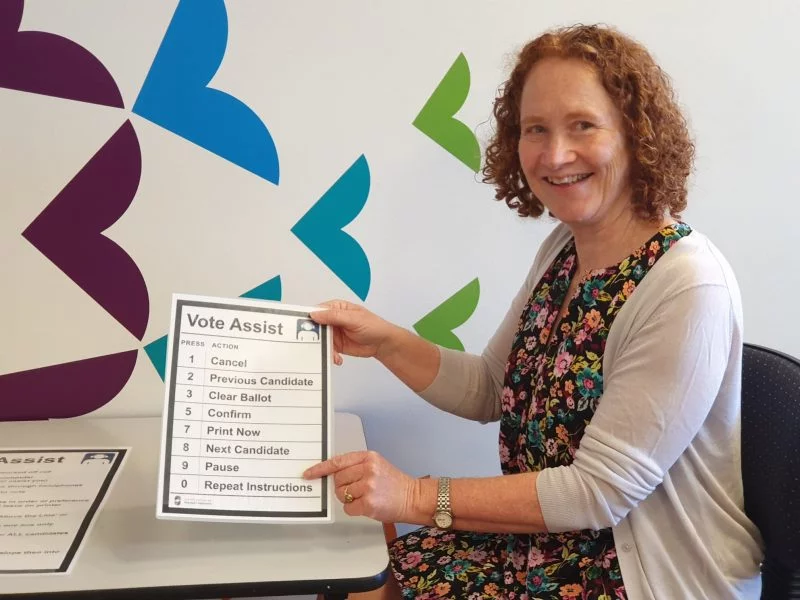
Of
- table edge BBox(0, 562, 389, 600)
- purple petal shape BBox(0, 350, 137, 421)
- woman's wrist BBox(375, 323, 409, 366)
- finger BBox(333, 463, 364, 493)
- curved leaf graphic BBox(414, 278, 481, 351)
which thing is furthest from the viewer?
curved leaf graphic BBox(414, 278, 481, 351)

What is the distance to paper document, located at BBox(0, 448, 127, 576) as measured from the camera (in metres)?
1.07

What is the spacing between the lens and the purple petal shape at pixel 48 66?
142 cm

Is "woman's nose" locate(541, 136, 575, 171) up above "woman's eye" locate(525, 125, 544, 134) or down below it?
below

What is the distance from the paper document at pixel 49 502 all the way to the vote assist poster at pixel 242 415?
217mm

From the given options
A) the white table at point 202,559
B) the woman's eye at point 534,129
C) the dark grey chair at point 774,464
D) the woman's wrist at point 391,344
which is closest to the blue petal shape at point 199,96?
the woman's wrist at point 391,344

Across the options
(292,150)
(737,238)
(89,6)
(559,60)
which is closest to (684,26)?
(737,238)

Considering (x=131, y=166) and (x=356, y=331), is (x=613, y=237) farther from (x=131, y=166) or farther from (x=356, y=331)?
(x=131, y=166)

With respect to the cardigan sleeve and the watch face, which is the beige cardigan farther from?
the watch face

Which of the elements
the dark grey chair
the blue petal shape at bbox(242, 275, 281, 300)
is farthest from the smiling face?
the blue petal shape at bbox(242, 275, 281, 300)

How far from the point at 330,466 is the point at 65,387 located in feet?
2.68

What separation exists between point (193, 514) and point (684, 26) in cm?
146

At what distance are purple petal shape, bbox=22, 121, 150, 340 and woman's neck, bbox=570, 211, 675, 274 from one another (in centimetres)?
92

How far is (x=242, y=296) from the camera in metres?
1.61

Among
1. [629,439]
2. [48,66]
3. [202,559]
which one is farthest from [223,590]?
[48,66]
